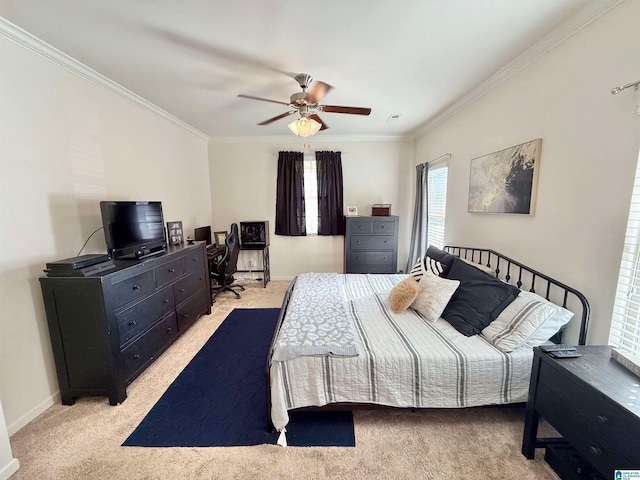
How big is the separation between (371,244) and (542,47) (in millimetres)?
2904

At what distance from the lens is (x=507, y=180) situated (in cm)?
219

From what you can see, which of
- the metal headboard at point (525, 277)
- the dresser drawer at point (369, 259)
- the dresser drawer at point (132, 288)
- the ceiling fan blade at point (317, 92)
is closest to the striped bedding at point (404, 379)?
the metal headboard at point (525, 277)

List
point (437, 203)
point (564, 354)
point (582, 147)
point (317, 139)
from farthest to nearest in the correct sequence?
point (317, 139) → point (437, 203) → point (582, 147) → point (564, 354)

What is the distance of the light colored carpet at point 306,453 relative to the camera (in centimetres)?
138

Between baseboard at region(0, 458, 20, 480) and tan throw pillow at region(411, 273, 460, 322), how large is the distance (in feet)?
9.14

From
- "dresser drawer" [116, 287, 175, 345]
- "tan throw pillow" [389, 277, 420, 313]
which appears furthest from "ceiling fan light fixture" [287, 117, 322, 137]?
"dresser drawer" [116, 287, 175, 345]

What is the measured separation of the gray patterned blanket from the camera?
1.60 m

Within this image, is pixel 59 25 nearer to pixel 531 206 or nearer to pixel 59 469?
pixel 59 469

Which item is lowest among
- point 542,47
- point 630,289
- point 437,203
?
point 630,289

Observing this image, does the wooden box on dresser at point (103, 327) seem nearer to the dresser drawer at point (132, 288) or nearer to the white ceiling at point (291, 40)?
the dresser drawer at point (132, 288)

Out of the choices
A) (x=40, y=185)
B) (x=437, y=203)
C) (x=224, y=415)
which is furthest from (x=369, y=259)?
(x=40, y=185)

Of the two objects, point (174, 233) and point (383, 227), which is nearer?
point (174, 233)

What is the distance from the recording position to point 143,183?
2.88 meters

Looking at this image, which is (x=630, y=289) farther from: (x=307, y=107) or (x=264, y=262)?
(x=264, y=262)
